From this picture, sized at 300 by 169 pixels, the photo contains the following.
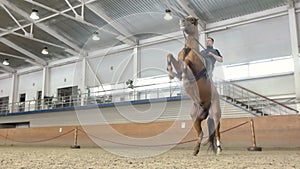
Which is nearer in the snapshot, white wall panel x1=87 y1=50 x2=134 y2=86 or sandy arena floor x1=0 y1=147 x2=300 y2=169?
sandy arena floor x1=0 y1=147 x2=300 y2=169

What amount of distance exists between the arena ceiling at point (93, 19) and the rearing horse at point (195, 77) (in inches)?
299

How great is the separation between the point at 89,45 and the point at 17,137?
23.3ft

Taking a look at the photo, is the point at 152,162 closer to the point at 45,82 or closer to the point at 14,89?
the point at 45,82

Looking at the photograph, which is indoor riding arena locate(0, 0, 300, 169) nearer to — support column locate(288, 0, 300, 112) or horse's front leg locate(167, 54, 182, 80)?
support column locate(288, 0, 300, 112)

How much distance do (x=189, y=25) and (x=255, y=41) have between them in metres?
10.1

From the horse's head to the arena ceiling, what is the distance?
7.52m

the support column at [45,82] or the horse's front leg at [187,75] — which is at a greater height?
the support column at [45,82]

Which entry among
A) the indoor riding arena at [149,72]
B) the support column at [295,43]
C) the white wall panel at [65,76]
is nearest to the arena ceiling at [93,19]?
the indoor riding arena at [149,72]

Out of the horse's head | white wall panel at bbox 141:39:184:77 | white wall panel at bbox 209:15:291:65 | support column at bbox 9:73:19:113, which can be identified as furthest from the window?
support column at bbox 9:73:19:113

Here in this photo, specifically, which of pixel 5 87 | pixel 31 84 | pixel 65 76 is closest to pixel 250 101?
pixel 65 76

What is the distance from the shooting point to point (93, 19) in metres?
14.7

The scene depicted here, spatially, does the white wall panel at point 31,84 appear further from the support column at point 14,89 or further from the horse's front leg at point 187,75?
the horse's front leg at point 187,75

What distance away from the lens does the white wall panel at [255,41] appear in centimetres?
1220

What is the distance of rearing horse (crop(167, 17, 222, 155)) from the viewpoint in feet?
11.5
